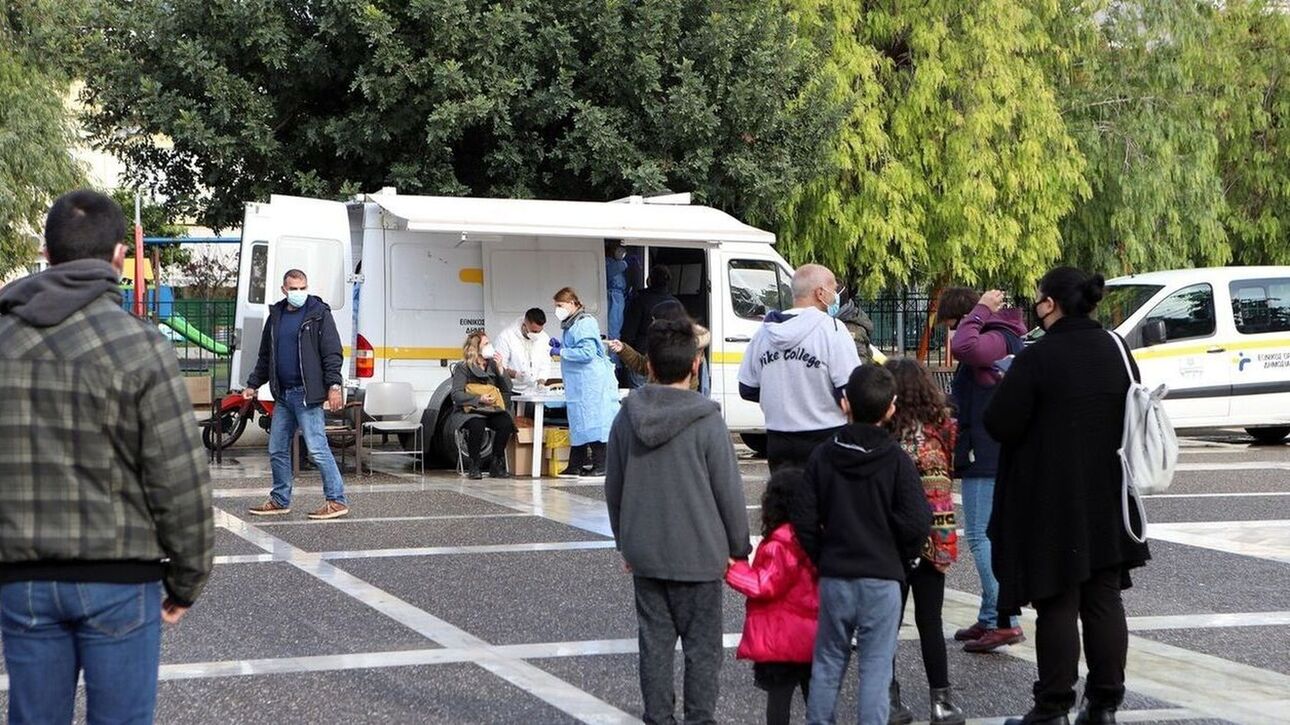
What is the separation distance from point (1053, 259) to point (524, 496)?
1467 centimetres

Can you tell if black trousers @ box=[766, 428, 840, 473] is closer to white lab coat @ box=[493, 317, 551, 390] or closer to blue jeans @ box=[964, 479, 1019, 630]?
blue jeans @ box=[964, 479, 1019, 630]

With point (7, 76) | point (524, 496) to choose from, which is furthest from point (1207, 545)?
point (7, 76)

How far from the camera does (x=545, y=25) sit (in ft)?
66.8

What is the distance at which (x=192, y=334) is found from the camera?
83.6ft

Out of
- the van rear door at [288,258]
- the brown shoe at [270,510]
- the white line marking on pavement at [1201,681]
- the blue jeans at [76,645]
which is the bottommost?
the white line marking on pavement at [1201,681]

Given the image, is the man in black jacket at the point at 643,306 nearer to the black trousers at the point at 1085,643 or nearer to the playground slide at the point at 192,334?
the playground slide at the point at 192,334

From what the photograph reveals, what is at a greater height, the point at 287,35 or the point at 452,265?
the point at 287,35

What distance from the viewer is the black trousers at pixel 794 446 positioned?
7348 mm

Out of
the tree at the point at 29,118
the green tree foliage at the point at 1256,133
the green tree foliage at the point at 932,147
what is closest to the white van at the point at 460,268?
the green tree foliage at the point at 932,147

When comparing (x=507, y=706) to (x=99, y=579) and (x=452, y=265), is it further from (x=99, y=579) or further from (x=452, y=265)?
(x=452, y=265)

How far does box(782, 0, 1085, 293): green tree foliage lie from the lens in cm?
2439

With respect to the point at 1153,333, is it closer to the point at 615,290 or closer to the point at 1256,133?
the point at 615,290

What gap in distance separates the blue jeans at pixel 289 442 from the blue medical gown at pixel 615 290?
210 inches

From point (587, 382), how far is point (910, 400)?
876 cm
